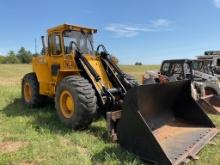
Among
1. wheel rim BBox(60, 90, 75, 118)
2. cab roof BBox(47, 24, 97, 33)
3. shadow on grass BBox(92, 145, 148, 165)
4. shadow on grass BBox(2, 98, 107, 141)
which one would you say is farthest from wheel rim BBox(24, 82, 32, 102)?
shadow on grass BBox(92, 145, 148, 165)

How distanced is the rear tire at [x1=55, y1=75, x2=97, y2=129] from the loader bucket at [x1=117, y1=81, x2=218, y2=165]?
122cm

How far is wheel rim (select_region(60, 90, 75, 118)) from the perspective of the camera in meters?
7.16

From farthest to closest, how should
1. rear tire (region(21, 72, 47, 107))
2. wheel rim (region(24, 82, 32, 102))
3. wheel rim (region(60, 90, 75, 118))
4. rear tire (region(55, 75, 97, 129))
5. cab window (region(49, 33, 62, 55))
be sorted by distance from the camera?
wheel rim (region(24, 82, 32, 102))
rear tire (region(21, 72, 47, 107))
cab window (region(49, 33, 62, 55))
wheel rim (region(60, 90, 75, 118))
rear tire (region(55, 75, 97, 129))

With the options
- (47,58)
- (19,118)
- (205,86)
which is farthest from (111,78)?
(205,86)

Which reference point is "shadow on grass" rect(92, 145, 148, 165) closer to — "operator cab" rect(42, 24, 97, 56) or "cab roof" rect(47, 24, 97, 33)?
"operator cab" rect(42, 24, 97, 56)

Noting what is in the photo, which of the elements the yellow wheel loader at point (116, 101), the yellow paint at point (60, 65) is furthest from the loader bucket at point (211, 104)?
the yellow paint at point (60, 65)

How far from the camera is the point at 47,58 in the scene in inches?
344

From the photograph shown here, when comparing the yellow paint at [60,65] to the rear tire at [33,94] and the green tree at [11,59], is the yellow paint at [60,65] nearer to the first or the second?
the rear tire at [33,94]

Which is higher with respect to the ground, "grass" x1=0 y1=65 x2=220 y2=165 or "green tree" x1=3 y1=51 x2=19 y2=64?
"green tree" x1=3 y1=51 x2=19 y2=64

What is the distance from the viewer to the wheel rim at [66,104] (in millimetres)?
7157

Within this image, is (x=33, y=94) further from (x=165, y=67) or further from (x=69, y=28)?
(x=165, y=67)

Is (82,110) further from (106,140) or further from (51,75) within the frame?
(51,75)

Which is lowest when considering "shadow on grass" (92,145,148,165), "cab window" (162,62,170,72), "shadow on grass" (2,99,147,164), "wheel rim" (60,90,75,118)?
"shadow on grass" (92,145,148,165)

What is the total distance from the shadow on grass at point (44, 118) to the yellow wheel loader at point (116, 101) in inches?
8.3
